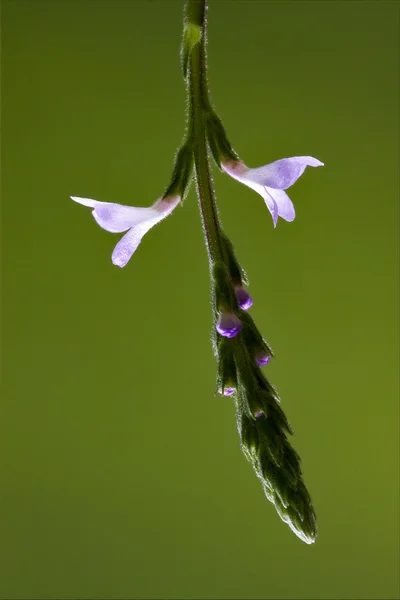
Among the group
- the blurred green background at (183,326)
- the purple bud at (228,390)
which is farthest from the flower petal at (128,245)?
the blurred green background at (183,326)

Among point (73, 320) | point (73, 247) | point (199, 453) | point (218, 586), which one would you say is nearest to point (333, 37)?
point (73, 247)

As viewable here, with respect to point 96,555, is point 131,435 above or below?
above

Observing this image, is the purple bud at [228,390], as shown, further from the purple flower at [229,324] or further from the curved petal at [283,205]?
the curved petal at [283,205]

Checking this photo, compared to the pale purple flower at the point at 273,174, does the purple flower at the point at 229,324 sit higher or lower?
lower

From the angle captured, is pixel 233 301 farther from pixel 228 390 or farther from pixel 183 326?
pixel 183 326

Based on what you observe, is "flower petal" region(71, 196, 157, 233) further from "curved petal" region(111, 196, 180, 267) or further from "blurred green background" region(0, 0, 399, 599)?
"blurred green background" region(0, 0, 399, 599)

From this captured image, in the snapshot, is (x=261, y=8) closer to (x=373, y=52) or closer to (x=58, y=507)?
(x=373, y=52)

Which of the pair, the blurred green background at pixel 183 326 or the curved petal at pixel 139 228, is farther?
the blurred green background at pixel 183 326

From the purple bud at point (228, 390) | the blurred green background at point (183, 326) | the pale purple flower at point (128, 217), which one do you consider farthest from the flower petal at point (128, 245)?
the blurred green background at point (183, 326)
